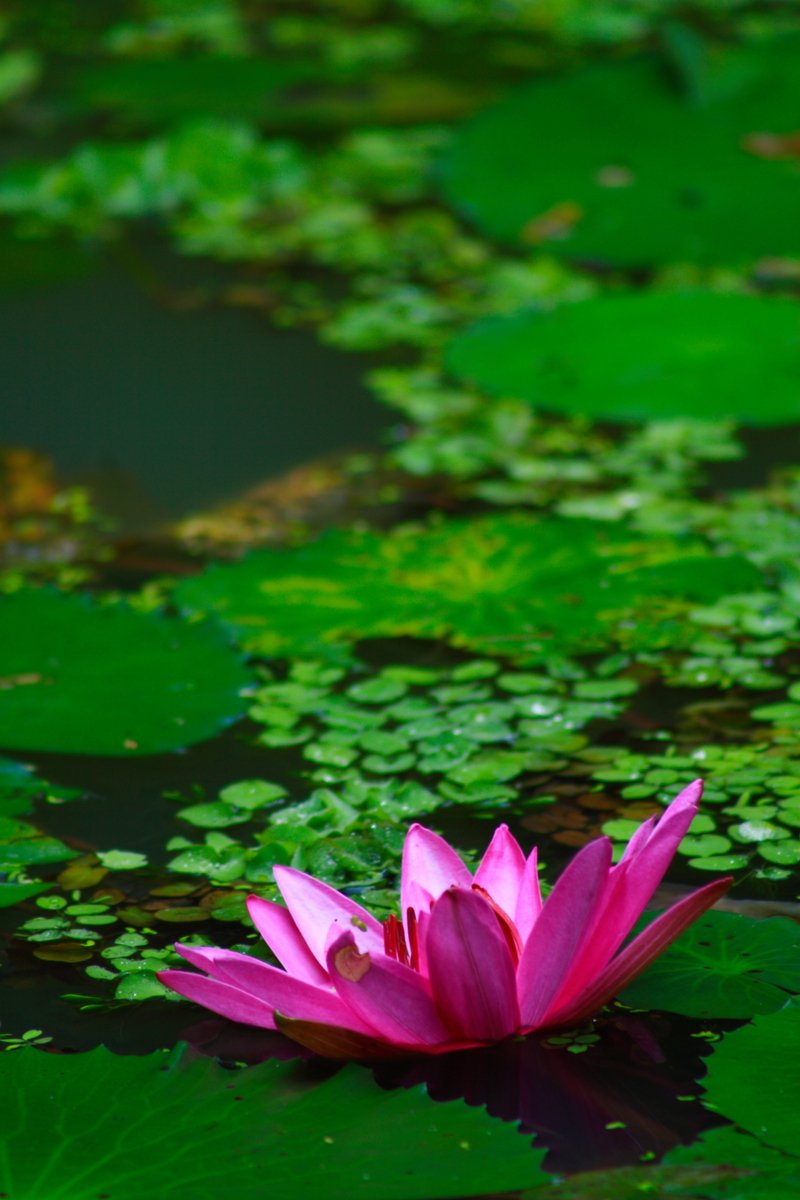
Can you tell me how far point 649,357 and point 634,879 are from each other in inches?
67.2

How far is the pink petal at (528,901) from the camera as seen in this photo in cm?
115

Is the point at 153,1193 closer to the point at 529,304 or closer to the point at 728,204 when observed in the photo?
the point at 529,304

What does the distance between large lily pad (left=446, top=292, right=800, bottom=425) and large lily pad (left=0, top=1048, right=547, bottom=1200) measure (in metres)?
1.63

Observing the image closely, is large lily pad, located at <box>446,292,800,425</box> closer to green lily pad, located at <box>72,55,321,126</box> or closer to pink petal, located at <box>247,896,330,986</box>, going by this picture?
pink petal, located at <box>247,896,330,986</box>

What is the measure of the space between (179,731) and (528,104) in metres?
2.67

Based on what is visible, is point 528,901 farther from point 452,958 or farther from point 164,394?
point 164,394

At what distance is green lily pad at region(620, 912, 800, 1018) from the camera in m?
1.16

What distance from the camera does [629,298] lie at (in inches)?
114

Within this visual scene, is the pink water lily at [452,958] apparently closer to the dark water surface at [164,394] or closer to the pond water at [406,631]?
the pond water at [406,631]

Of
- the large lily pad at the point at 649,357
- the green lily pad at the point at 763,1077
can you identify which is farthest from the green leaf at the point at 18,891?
the large lily pad at the point at 649,357

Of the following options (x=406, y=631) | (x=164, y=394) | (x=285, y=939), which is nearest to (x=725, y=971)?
(x=285, y=939)

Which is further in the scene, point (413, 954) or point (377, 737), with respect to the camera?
point (377, 737)

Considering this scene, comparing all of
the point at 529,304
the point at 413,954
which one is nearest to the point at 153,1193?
the point at 413,954

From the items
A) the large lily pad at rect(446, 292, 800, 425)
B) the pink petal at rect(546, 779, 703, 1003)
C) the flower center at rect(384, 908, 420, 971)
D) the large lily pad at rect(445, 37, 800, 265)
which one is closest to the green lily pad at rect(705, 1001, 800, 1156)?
the pink petal at rect(546, 779, 703, 1003)
